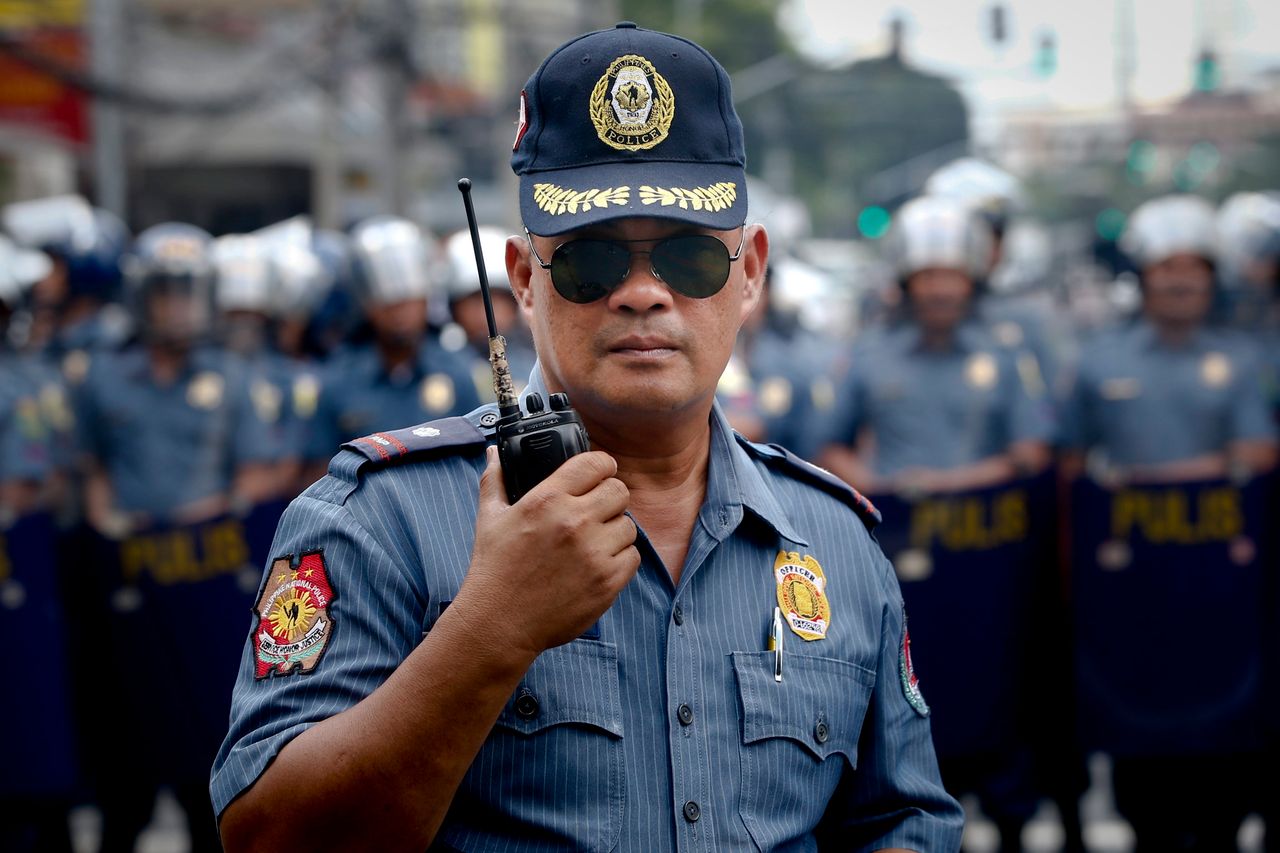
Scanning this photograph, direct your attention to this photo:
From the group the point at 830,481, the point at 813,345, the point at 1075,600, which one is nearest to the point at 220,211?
the point at 813,345

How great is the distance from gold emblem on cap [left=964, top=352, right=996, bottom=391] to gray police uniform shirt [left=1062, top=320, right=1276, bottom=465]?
0.36m

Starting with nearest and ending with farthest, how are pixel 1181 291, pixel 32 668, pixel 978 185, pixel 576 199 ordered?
1. pixel 576 199
2. pixel 32 668
3. pixel 1181 291
4. pixel 978 185

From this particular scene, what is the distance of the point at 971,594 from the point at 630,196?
473 centimetres

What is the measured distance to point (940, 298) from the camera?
285 inches

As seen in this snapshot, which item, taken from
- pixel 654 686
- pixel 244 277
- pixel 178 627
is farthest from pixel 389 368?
pixel 654 686

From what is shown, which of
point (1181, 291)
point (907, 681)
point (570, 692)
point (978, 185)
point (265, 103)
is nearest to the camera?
point (570, 692)

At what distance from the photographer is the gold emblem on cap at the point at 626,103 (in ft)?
7.58

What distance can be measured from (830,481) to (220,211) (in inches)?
1020

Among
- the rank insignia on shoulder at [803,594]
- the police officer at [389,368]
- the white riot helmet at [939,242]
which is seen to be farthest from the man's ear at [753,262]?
the white riot helmet at [939,242]

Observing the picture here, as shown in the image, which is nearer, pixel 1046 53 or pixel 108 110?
pixel 1046 53

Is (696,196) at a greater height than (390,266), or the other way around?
(696,196)

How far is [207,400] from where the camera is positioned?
286 inches

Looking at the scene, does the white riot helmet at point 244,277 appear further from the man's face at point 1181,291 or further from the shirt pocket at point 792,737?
the shirt pocket at point 792,737

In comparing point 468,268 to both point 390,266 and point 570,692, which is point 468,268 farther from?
point 570,692
